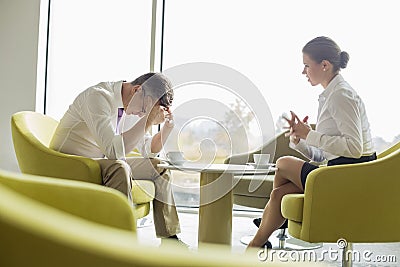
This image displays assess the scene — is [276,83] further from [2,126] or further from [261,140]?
[2,126]

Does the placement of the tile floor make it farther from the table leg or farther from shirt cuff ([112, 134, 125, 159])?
shirt cuff ([112, 134, 125, 159])

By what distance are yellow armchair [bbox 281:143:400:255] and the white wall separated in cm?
330

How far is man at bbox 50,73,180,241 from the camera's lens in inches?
108

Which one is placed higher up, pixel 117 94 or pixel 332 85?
pixel 332 85

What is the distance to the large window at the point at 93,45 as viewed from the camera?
500 centimetres

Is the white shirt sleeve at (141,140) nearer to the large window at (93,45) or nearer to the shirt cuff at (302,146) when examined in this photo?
the shirt cuff at (302,146)

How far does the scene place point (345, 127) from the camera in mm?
2625

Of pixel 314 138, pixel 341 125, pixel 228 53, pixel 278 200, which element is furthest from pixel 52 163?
pixel 228 53

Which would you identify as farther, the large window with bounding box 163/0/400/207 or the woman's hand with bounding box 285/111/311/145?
the large window with bounding box 163/0/400/207

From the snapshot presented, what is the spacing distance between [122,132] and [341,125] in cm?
122

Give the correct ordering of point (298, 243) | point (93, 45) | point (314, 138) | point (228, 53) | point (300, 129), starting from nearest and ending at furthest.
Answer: point (314, 138), point (300, 129), point (298, 243), point (228, 53), point (93, 45)

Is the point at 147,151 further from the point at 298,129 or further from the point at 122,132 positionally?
the point at 298,129

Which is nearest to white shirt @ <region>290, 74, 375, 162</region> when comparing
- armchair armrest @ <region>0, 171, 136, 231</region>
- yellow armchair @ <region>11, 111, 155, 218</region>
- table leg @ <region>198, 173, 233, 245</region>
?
table leg @ <region>198, 173, 233, 245</region>

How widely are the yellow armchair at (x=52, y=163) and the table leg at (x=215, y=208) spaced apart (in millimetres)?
320
